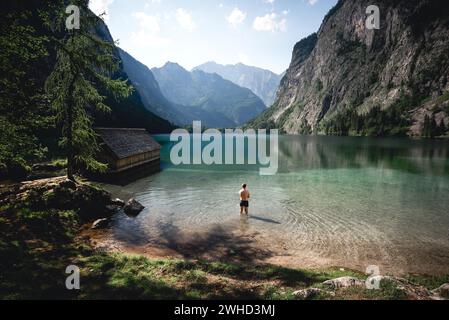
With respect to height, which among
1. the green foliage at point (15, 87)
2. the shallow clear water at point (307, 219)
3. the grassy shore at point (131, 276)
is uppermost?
the green foliage at point (15, 87)

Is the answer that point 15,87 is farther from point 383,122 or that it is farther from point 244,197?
point 383,122

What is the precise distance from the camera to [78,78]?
22.3 m

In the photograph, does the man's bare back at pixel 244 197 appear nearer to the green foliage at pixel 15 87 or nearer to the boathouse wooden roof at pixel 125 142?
the green foliage at pixel 15 87

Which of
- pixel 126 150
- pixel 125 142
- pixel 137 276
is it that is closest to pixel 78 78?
pixel 137 276

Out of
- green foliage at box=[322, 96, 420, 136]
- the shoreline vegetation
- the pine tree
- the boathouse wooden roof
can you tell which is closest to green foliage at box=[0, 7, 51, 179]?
the shoreline vegetation

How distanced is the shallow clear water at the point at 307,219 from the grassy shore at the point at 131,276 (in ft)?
8.61

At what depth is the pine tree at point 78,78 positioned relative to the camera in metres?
21.4

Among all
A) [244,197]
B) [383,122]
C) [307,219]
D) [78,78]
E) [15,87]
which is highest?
[383,122]

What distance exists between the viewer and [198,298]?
9797 millimetres

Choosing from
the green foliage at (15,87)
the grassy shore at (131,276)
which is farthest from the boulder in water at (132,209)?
→ the green foliage at (15,87)

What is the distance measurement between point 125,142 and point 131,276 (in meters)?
34.2
